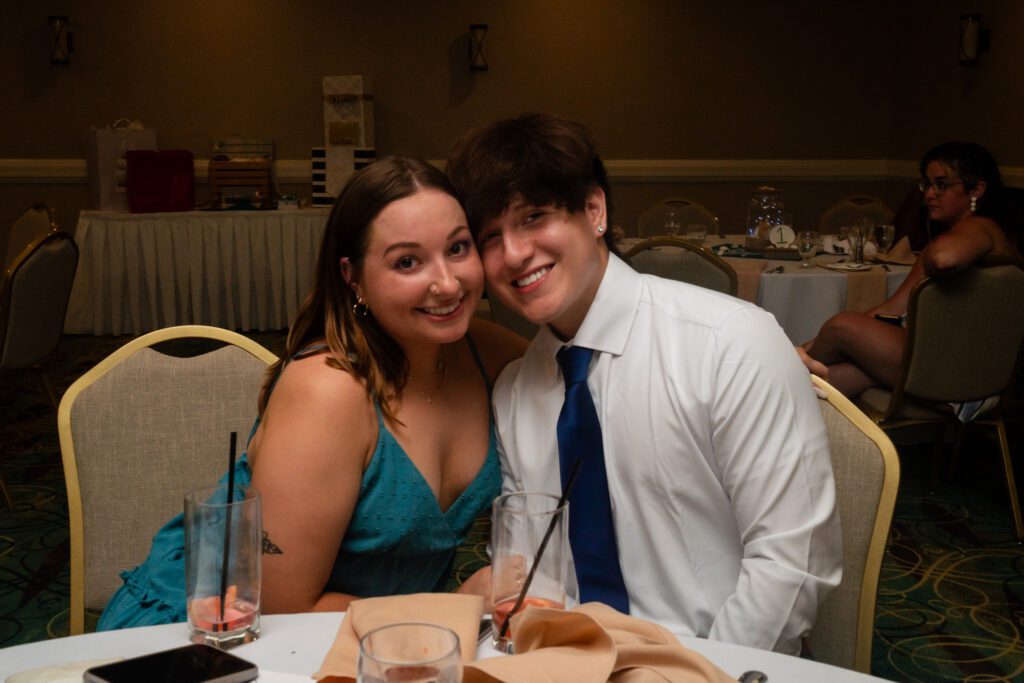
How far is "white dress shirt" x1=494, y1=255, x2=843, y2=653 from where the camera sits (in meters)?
1.57

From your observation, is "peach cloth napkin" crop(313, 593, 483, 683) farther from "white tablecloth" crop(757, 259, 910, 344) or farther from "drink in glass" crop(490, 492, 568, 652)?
"white tablecloth" crop(757, 259, 910, 344)

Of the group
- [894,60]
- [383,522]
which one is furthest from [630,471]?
[894,60]

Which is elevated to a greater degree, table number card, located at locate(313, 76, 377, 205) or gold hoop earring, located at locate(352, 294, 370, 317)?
table number card, located at locate(313, 76, 377, 205)

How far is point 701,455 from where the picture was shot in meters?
1.66

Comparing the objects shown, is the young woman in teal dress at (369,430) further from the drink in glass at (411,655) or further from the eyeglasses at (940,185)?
the eyeglasses at (940,185)

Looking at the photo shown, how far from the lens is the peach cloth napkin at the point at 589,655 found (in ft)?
3.34

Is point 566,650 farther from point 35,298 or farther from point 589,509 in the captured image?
point 35,298

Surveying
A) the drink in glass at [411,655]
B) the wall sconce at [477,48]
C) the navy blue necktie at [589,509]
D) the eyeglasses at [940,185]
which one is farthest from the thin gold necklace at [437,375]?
the wall sconce at [477,48]

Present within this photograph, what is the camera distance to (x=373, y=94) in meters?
7.71

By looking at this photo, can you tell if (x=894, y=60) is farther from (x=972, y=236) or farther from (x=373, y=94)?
(x=972, y=236)

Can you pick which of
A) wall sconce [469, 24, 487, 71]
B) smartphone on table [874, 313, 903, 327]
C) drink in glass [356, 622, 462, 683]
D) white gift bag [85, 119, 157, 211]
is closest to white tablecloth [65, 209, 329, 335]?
white gift bag [85, 119, 157, 211]

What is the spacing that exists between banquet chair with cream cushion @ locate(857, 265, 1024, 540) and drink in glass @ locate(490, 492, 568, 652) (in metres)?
2.65

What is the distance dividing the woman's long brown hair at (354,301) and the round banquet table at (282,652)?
54cm

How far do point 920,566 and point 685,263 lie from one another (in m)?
1.30
